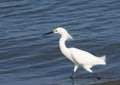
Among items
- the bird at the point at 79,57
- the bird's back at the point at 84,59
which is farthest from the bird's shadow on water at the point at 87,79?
the bird's back at the point at 84,59

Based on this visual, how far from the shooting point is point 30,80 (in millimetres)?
11758

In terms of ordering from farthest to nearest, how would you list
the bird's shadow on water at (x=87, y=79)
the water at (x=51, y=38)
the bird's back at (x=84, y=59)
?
the water at (x=51, y=38) < the bird's back at (x=84, y=59) < the bird's shadow on water at (x=87, y=79)

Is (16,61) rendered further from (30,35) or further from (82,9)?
(82,9)

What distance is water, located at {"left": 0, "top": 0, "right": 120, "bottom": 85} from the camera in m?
12.1

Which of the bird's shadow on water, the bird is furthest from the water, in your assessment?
the bird

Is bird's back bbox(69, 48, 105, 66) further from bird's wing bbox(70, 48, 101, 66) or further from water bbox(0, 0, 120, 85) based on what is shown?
water bbox(0, 0, 120, 85)

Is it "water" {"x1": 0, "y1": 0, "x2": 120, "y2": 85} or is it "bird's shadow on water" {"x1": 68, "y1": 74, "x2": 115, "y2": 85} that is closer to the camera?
"bird's shadow on water" {"x1": 68, "y1": 74, "x2": 115, "y2": 85}

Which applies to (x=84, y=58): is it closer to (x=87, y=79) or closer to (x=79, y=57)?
(x=79, y=57)

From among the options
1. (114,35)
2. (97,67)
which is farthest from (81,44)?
(97,67)

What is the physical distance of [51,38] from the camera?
49.6ft

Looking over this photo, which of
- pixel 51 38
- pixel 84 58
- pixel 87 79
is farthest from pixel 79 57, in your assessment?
pixel 51 38

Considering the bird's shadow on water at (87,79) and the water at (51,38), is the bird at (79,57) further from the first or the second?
the water at (51,38)

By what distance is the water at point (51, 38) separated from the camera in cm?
1210

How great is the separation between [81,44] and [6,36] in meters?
2.42
